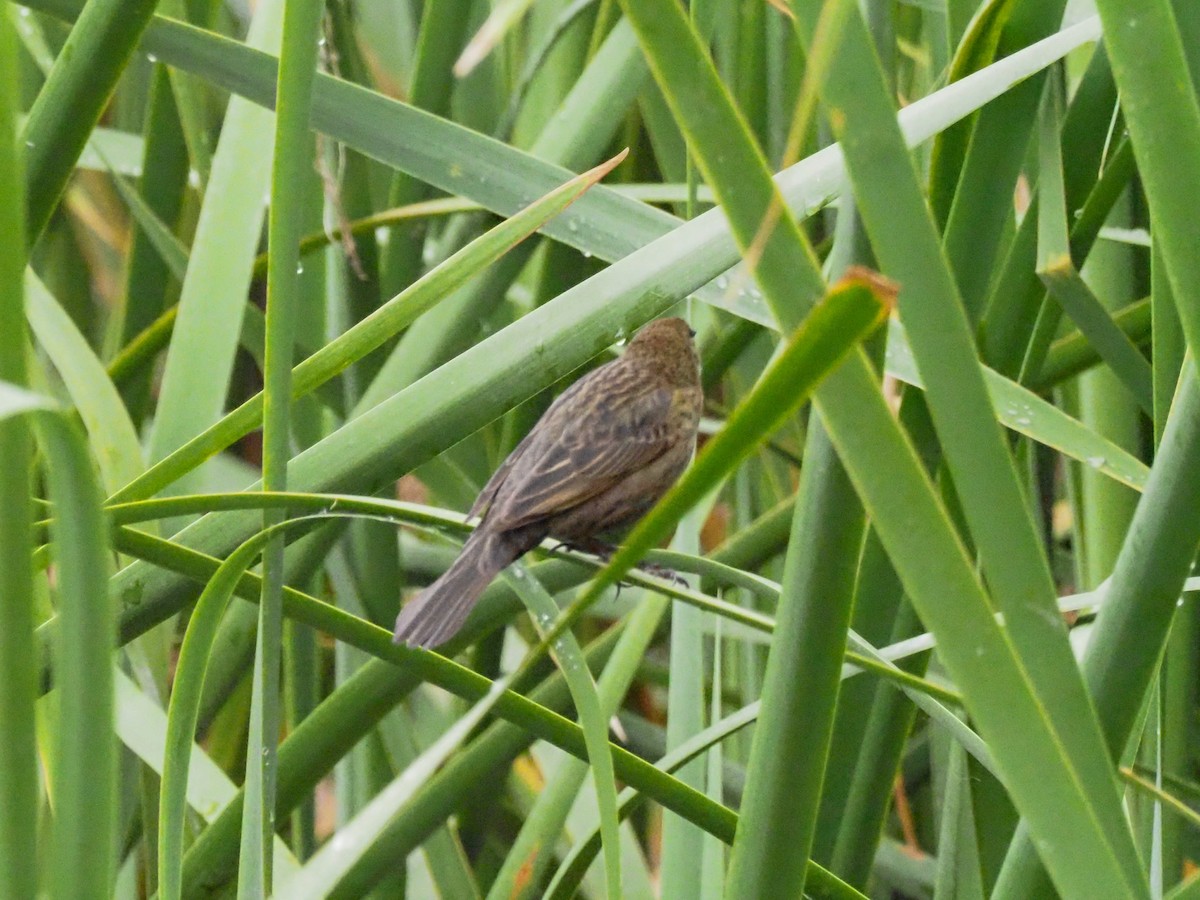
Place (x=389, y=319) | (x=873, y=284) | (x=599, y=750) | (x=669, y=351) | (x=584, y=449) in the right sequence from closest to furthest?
(x=873, y=284) < (x=599, y=750) < (x=389, y=319) < (x=584, y=449) < (x=669, y=351)

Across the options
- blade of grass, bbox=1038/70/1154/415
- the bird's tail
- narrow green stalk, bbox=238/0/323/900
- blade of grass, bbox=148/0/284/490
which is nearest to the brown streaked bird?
the bird's tail

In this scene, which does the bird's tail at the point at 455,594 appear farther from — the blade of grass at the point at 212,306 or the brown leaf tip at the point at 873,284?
the brown leaf tip at the point at 873,284

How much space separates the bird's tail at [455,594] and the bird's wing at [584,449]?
0.04m

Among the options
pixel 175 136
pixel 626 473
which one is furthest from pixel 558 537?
pixel 175 136

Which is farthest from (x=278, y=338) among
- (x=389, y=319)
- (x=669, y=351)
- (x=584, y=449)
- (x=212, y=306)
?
(x=669, y=351)

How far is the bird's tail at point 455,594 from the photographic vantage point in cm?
115

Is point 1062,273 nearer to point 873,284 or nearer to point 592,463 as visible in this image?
point 873,284

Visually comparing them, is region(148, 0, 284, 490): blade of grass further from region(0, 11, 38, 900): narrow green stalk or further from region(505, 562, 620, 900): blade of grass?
region(0, 11, 38, 900): narrow green stalk

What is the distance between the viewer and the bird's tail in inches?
45.4

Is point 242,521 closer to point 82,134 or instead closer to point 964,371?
point 82,134

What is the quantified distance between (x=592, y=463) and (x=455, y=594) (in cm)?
44

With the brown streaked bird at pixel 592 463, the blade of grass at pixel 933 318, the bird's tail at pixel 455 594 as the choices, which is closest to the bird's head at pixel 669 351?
the brown streaked bird at pixel 592 463

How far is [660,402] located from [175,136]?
73 cm

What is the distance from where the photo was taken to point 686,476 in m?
0.45
